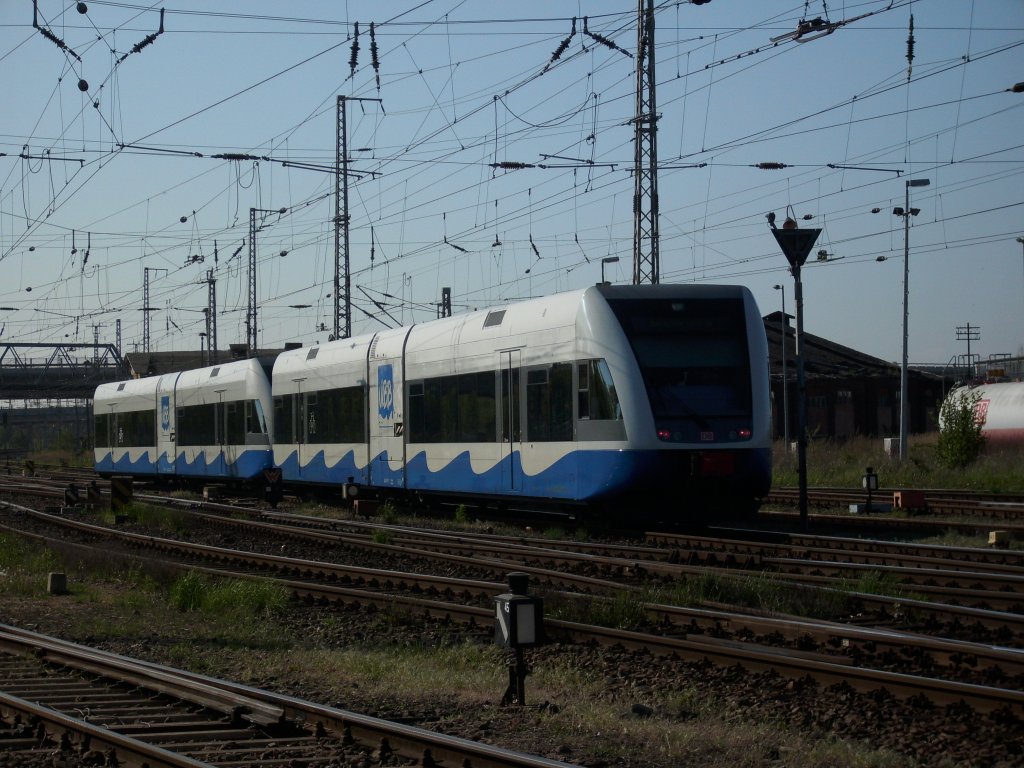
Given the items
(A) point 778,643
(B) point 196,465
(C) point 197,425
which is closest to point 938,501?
(A) point 778,643

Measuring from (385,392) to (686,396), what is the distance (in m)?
8.53

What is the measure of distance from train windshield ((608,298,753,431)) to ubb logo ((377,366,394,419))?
7.68m

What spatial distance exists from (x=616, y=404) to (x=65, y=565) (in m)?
8.20

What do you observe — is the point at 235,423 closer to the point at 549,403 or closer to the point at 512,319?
the point at 512,319

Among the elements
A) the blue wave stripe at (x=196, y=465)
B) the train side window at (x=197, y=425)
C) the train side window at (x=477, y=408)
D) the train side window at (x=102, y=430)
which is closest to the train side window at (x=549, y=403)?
the train side window at (x=477, y=408)

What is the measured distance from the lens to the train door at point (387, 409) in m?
23.4

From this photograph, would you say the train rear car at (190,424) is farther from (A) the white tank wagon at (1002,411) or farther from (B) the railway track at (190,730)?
(A) the white tank wagon at (1002,411)

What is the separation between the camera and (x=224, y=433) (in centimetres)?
3328

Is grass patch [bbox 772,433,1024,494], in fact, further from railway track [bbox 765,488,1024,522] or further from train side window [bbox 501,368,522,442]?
train side window [bbox 501,368,522,442]

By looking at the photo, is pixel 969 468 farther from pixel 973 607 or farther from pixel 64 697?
pixel 64 697

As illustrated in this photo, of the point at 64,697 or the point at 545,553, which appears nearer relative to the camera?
the point at 64,697

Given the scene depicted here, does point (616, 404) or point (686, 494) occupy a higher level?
point (616, 404)

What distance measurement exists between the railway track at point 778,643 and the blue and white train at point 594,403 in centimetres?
319

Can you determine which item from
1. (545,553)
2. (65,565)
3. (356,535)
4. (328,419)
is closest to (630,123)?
(328,419)
